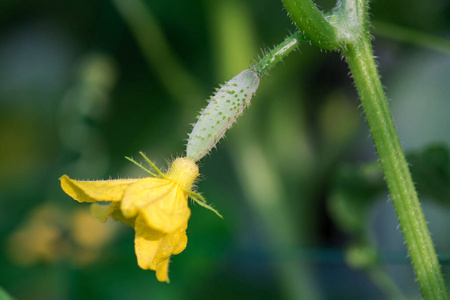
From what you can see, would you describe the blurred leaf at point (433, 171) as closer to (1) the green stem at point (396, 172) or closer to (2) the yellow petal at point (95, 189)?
(1) the green stem at point (396, 172)

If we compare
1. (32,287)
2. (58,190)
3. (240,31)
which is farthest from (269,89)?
(32,287)

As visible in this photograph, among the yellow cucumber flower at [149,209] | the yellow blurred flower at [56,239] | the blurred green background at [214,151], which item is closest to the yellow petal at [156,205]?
the yellow cucumber flower at [149,209]

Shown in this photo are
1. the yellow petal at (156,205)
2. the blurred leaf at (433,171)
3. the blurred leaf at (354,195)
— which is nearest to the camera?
the yellow petal at (156,205)

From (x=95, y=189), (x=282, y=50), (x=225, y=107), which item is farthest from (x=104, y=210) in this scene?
(x=282, y=50)

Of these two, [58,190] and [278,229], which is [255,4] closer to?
[278,229]

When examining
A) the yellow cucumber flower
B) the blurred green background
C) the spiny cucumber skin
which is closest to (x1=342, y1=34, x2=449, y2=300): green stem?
the spiny cucumber skin

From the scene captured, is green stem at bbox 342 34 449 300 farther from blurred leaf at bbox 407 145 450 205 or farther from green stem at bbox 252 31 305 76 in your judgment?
blurred leaf at bbox 407 145 450 205
